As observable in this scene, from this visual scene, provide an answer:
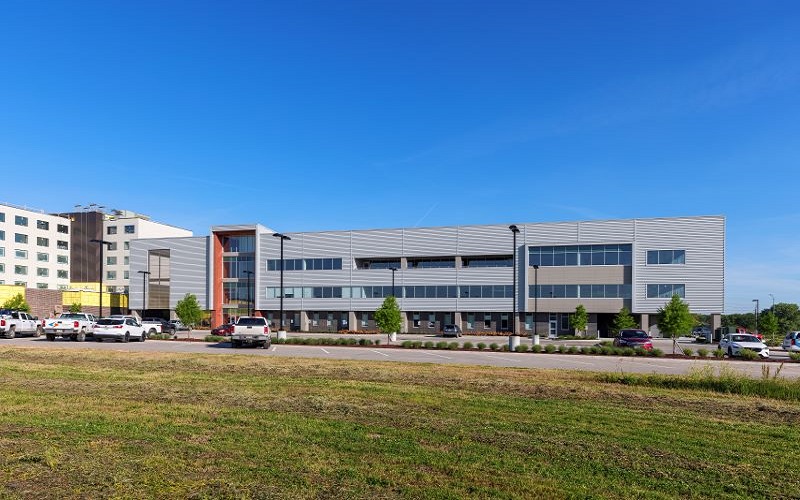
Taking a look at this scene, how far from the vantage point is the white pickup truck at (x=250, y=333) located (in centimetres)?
3069

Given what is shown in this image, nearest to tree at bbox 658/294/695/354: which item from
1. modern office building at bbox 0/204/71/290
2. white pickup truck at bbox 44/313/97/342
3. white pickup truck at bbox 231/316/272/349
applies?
white pickup truck at bbox 231/316/272/349

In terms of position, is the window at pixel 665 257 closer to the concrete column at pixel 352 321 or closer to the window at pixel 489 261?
the window at pixel 489 261

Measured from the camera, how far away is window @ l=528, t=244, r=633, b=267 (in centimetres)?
6122

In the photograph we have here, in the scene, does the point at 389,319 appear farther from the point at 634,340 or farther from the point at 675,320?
the point at 675,320

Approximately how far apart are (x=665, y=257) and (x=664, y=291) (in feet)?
12.5

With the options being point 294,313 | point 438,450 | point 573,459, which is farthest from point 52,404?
point 294,313

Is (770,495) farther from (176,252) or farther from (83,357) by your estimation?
(176,252)

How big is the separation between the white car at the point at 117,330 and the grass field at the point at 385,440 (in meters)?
21.5

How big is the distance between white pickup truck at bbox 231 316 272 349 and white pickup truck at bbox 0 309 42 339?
56.5 ft

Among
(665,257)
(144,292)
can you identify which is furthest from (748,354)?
(144,292)

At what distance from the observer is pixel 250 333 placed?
1211 inches

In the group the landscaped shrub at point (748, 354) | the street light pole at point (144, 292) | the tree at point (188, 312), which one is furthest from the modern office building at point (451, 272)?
the landscaped shrub at point (748, 354)

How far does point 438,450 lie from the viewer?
7262 mm

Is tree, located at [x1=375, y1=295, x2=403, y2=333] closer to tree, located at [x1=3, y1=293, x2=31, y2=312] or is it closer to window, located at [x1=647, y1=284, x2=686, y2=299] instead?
window, located at [x1=647, y1=284, x2=686, y2=299]
